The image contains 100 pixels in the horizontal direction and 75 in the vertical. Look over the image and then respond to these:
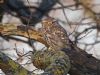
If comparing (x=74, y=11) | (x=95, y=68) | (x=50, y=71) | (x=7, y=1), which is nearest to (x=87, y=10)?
(x=74, y=11)

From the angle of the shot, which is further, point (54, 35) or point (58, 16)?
point (58, 16)

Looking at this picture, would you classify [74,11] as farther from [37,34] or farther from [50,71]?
[50,71]

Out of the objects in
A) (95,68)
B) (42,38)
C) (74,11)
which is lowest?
(95,68)

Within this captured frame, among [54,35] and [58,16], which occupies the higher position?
[58,16]

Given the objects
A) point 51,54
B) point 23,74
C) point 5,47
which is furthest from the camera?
point 5,47

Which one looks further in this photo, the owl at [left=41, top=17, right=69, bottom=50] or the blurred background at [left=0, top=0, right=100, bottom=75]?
the blurred background at [left=0, top=0, right=100, bottom=75]

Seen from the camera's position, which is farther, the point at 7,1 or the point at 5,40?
the point at 7,1

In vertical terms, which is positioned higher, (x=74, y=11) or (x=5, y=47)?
(x=74, y=11)

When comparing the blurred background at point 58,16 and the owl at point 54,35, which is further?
the blurred background at point 58,16
